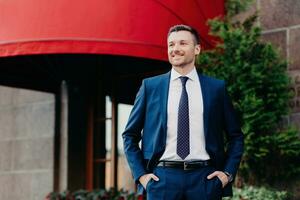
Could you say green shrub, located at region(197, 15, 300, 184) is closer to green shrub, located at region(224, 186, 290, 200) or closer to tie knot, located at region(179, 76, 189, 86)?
green shrub, located at region(224, 186, 290, 200)

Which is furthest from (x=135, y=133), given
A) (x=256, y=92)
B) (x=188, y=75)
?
(x=256, y=92)

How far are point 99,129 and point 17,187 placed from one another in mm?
1722

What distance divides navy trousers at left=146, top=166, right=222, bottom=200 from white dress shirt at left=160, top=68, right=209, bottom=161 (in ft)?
0.29

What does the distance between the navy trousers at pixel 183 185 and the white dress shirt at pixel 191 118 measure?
0.09 metres

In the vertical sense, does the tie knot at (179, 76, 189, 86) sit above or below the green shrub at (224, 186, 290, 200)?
above

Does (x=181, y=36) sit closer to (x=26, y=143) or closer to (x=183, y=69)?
(x=183, y=69)

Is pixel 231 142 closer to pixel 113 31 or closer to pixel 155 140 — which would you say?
pixel 155 140

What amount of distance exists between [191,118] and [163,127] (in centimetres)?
17

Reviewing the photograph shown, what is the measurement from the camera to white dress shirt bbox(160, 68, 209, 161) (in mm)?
3727

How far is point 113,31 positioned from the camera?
6789 millimetres

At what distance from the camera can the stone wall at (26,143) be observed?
31.2 ft

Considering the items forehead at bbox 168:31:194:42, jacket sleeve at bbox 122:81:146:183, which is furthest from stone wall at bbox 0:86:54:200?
forehead at bbox 168:31:194:42

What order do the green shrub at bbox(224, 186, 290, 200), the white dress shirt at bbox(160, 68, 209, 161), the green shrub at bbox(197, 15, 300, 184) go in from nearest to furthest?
1. the white dress shirt at bbox(160, 68, 209, 161)
2. the green shrub at bbox(224, 186, 290, 200)
3. the green shrub at bbox(197, 15, 300, 184)

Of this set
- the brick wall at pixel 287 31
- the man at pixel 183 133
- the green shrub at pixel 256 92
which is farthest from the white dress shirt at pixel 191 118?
the brick wall at pixel 287 31
